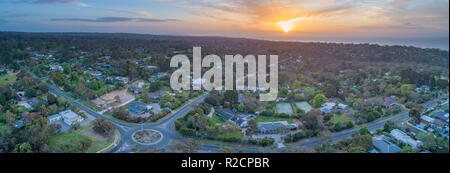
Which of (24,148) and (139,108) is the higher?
(139,108)

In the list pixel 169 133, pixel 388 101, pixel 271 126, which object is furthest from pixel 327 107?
pixel 169 133

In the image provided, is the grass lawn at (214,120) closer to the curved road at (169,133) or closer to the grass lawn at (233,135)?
the grass lawn at (233,135)

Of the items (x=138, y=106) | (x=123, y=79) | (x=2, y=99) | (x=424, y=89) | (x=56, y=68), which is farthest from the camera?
(x=56, y=68)

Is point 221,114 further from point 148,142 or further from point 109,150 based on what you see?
point 109,150

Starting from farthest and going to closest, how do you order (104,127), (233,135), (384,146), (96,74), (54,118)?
(96,74) → (54,118) → (233,135) → (104,127) → (384,146)

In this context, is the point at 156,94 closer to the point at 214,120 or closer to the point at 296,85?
the point at 214,120

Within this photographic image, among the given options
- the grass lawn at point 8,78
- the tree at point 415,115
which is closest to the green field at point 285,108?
the tree at point 415,115

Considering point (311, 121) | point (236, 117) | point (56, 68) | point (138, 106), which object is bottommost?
point (236, 117)

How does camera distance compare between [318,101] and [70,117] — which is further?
[318,101]
